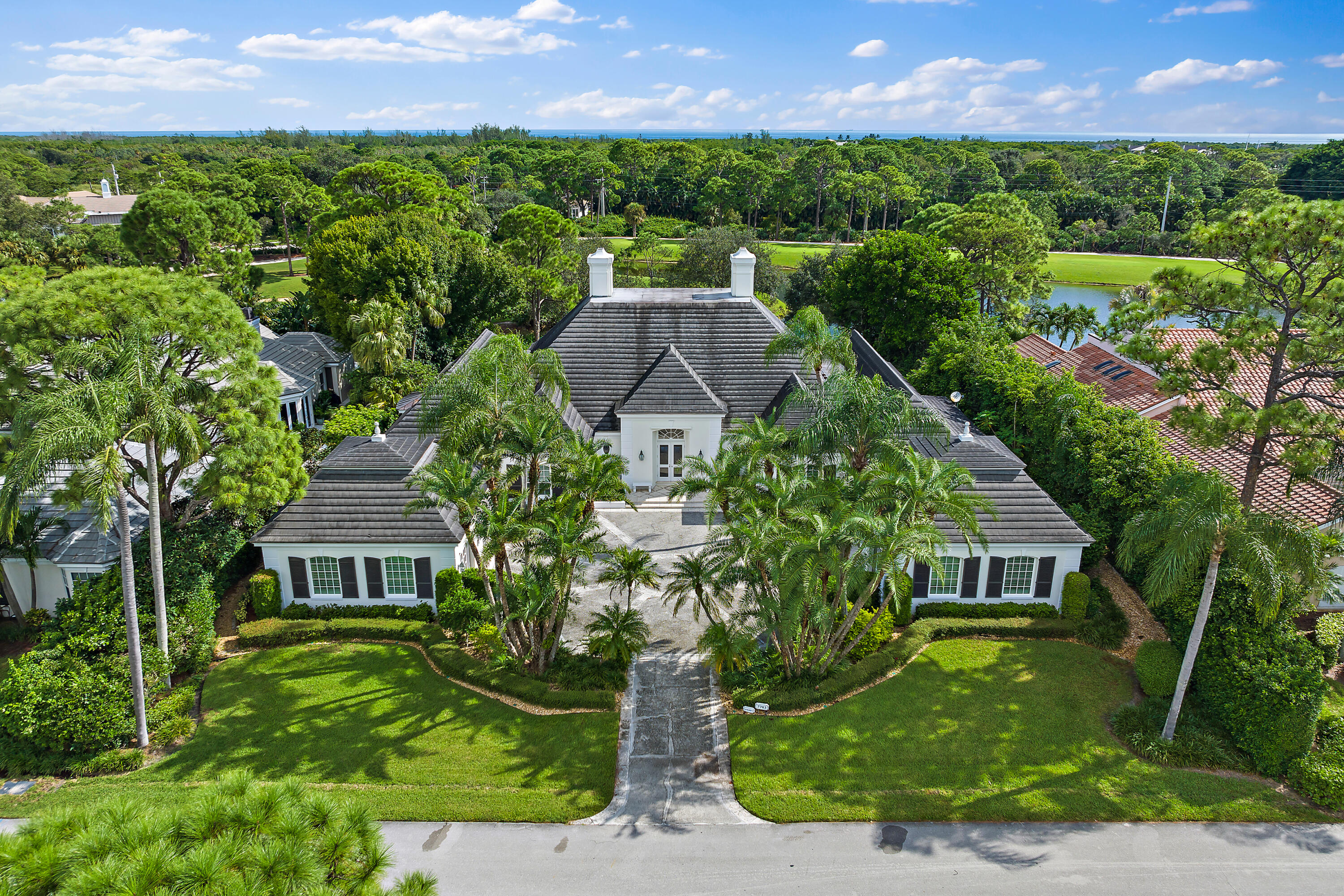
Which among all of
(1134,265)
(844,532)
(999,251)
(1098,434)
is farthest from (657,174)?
(844,532)

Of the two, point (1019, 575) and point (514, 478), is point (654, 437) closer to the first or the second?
point (514, 478)

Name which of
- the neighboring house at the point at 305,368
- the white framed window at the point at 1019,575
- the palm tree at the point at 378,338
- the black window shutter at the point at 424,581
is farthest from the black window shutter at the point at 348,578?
the white framed window at the point at 1019,575

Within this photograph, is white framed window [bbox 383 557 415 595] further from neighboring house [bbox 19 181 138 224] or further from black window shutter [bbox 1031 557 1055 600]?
neighboring house [bbox 19 181 138 224]

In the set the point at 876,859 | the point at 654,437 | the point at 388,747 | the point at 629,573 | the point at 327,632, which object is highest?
the point at 654,437

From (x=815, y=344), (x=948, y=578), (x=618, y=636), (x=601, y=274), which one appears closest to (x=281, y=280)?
(x=601, y=274)

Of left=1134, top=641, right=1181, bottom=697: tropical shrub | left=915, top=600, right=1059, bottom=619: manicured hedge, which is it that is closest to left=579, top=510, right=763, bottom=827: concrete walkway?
left=915, top=600, right=1059, bottom=619: manicured hedge

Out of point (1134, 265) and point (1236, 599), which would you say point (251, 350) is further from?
point (1134, 265)

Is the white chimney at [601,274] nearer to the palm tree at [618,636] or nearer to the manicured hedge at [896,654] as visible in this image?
the palm tree at [618,636]
